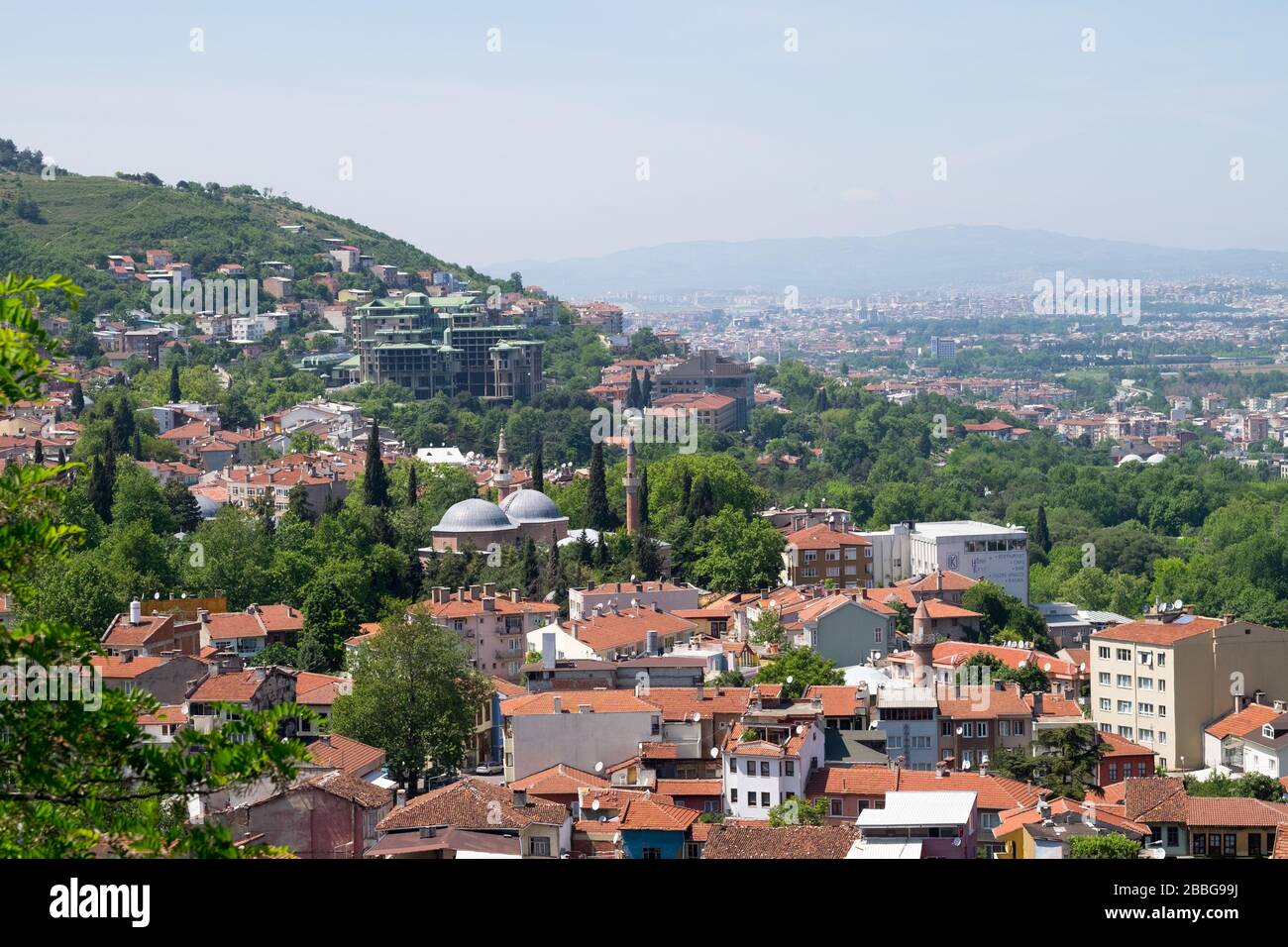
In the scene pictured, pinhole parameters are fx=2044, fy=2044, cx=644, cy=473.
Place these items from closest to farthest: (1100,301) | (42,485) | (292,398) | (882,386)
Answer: (42,485)
(292,398)
(882,386)
(1100,301)

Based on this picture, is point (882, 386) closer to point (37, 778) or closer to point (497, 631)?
point (497, 631)

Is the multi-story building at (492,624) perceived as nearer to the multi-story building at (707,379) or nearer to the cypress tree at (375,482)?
the cypress tree at (375,482)

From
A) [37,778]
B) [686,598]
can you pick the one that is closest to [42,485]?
[37,778]

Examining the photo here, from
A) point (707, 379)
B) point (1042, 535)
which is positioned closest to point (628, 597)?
point (1042, 535)

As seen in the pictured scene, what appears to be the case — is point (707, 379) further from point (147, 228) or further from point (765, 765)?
point (765, 765)

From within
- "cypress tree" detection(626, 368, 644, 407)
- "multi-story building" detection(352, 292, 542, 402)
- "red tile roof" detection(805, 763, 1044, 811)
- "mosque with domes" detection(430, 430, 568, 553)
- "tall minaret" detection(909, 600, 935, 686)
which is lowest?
"tall minaret" detection(909, 600, 935, 686)

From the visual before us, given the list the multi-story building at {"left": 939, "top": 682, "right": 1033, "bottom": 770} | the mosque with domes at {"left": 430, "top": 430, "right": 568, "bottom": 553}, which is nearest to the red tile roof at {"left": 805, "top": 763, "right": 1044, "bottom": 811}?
the multi-story building at {"left": 939, "top": 682, "right": 1033, "bottom": 770}

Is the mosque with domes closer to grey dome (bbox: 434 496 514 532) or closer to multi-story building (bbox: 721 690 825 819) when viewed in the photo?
grey dome (bbox: 434 496 514 532)
